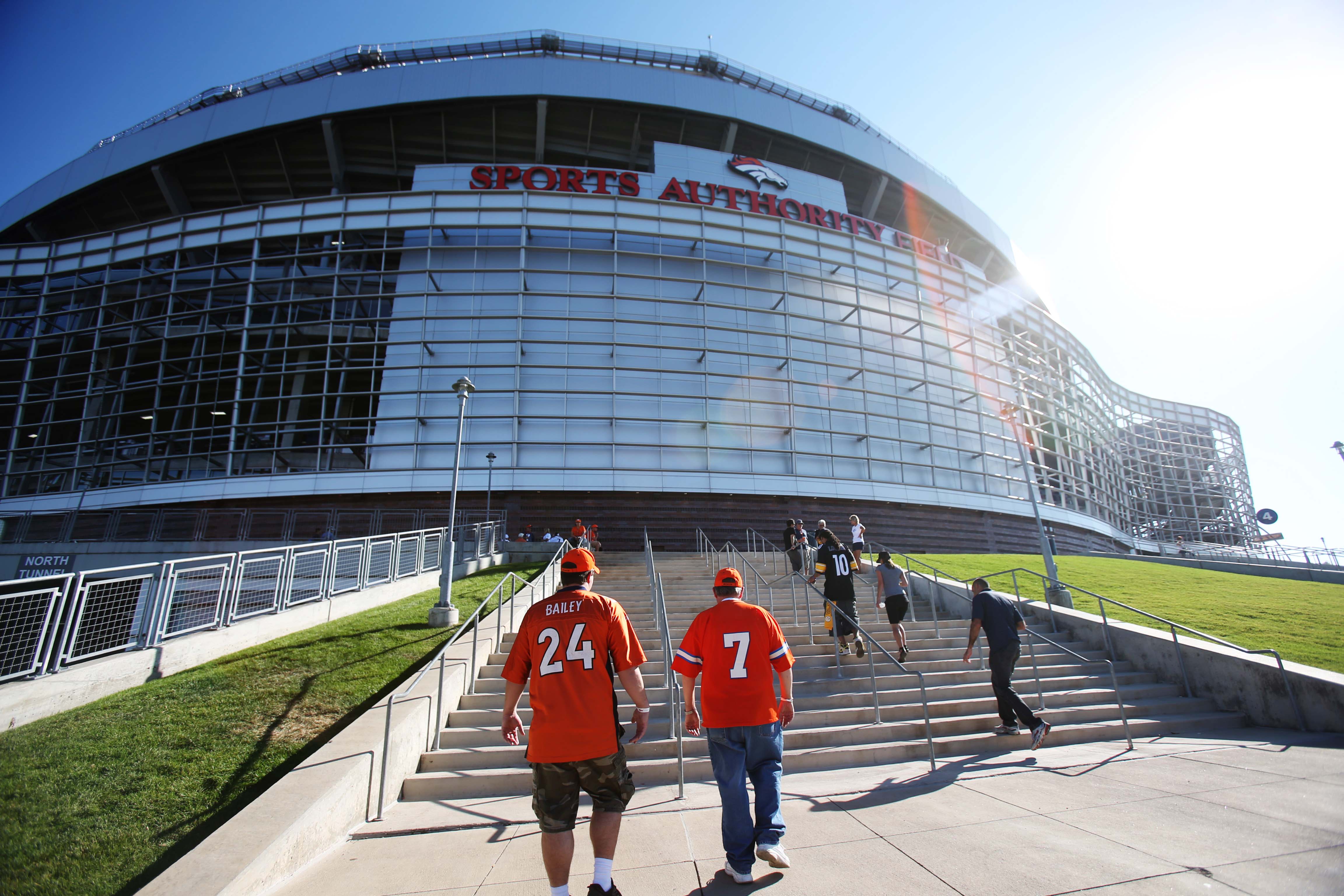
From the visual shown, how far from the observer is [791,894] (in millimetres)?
3207

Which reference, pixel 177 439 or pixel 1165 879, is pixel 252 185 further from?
pixel 1165 879

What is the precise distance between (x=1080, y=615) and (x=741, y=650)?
32.2 ft

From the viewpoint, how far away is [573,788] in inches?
121

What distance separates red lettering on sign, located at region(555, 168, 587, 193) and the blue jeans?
27.9m

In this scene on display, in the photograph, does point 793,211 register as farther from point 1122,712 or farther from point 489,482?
point 1122,712

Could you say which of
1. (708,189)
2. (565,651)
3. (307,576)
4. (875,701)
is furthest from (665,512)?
(565,651)

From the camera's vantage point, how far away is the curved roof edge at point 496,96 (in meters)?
28.6

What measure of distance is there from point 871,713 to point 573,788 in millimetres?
5622

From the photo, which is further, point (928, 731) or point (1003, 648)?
point (1003, 648)

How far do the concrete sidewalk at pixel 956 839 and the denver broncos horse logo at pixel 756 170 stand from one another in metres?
29.2

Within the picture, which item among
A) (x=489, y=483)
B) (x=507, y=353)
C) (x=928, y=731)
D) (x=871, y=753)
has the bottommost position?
(x=871, y=753)

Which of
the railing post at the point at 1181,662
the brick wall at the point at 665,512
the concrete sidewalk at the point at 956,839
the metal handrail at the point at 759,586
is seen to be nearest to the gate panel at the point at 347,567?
the concrete sidewalk at the point at 956,839

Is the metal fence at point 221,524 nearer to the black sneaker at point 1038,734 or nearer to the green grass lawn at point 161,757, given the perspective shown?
the green grass lawn at point 161,757

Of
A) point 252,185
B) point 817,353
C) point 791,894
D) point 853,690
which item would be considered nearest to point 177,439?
point 252,185
